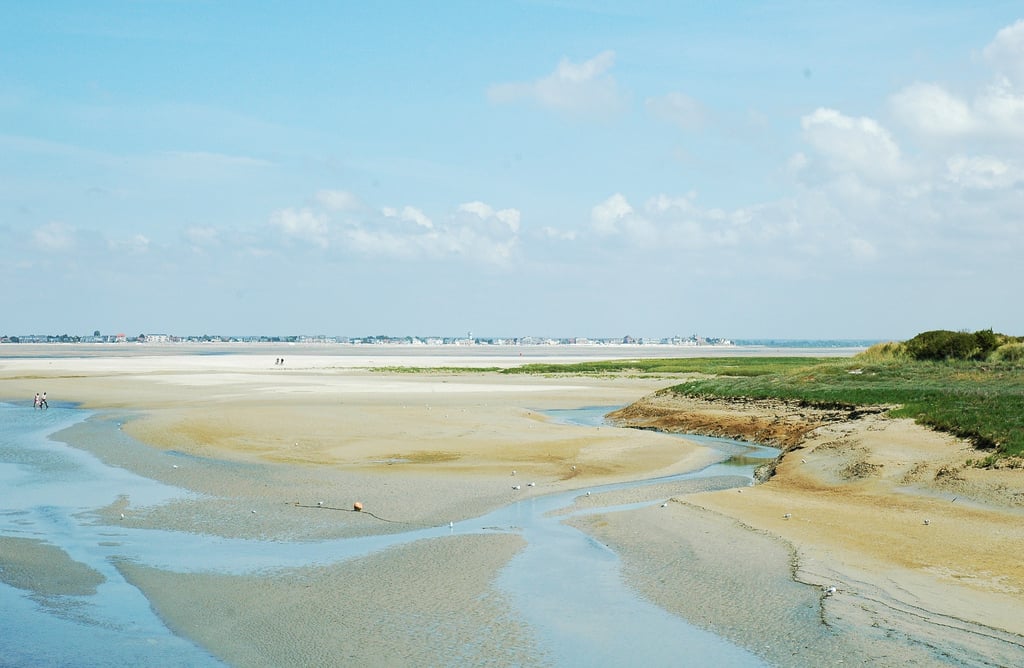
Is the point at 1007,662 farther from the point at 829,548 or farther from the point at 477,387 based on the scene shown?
the point at 477,387

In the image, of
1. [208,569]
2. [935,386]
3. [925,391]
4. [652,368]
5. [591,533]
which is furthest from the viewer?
[652,368]

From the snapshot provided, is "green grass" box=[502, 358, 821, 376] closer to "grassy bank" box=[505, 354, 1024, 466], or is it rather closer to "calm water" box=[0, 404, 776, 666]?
"grassy bank" box=[505, 354, 1024, 466]

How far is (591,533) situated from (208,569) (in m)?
7.14

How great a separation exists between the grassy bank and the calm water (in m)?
6.87

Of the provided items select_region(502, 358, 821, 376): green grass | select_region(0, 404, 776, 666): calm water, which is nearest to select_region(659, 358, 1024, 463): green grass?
select_region(0, 404, 776, 666): calm water

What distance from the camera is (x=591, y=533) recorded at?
17.9 m

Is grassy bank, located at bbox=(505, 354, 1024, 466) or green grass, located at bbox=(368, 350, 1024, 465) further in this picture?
green grass, located at bbox=(368, 350, 1024, 465)

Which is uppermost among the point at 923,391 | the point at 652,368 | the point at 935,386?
the point at 935,386

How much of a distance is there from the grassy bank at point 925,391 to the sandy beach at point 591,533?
97cm

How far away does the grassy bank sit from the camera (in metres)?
25.1

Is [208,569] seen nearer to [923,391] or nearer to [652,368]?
[923,391]

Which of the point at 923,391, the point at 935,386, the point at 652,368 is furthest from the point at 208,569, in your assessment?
the point at 652,368

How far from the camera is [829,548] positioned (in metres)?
15.8

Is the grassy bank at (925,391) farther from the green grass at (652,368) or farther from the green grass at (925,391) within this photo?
the green grass at (652,368)
